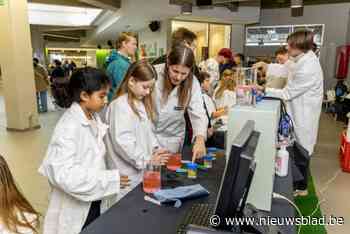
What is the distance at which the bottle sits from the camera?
1.49 m

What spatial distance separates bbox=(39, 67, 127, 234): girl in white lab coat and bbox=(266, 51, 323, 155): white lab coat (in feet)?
5.94

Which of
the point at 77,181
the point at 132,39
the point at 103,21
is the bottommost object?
the point at 77,181

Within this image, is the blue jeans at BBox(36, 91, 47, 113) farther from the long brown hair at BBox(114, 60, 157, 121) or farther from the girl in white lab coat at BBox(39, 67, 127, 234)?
the girl in white lab coat at BBox(39, 67, 127, 234)

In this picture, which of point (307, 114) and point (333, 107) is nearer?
point (307, 114)

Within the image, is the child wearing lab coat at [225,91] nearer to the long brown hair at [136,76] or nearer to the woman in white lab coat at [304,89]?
the woman in white lab coat at [304,89]

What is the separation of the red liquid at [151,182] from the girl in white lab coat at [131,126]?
0.14 meters

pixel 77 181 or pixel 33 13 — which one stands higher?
pixel 33 13

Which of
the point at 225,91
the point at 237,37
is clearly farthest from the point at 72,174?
the point at 237,37

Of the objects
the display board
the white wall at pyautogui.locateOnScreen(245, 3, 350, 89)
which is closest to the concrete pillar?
the display board

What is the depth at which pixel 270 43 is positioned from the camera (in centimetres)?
903

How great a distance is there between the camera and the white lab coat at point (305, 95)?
268cm

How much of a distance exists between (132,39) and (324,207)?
2584 millimetres

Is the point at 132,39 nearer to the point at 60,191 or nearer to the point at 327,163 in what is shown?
the point at 60,191

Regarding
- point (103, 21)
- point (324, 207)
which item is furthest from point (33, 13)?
point (324, 207)
